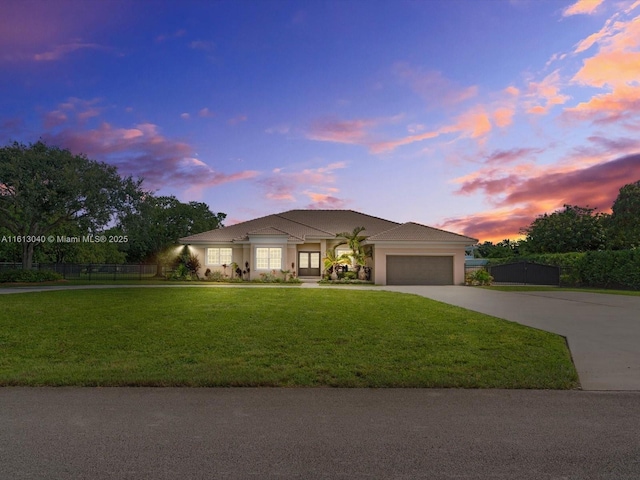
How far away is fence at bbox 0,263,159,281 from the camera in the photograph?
1278 inches

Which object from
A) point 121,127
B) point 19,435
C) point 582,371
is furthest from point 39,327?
point 121,127

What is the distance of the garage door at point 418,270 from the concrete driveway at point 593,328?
36.0 feet

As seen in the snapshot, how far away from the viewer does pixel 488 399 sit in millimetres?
5203

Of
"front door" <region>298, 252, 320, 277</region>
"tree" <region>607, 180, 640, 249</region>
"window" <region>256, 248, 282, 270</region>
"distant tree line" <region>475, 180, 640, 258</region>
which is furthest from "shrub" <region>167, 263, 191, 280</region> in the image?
"tree" <region>607, 180, 640, 249</region>

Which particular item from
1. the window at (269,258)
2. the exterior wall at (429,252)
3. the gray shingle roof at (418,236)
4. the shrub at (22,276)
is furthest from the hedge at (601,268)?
the shrub at (22,276)

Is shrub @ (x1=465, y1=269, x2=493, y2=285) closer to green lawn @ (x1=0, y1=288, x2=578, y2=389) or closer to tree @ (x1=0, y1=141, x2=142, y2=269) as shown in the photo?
green lawn @ (x1=0, y1=288, x2=578, y2=389)

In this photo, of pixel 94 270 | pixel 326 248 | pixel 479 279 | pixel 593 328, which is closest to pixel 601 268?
pixel 479 279

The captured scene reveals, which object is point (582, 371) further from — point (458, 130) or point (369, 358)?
point (458, 130)

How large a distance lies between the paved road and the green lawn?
54 cm

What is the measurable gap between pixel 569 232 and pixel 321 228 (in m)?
24.6

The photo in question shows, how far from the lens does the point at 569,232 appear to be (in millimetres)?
39969

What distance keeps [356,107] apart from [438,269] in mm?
13497

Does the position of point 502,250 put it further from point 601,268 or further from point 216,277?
point 216,277

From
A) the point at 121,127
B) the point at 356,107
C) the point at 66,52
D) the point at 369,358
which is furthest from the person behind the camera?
the point at 121,127
